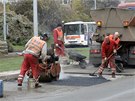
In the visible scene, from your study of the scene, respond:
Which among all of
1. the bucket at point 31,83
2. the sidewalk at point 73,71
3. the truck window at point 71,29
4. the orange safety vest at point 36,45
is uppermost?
the orange safety vest at point 36,45

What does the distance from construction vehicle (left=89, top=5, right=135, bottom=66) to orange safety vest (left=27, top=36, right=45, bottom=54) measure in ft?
20.1

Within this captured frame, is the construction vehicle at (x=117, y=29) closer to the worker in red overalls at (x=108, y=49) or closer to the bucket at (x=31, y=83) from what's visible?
the worker in red overalls at (x=108, y=49)

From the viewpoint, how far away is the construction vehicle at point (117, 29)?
61.7 feet

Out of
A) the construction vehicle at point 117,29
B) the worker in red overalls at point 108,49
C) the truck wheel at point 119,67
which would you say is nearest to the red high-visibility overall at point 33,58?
the worker in red overalls at point 108,49

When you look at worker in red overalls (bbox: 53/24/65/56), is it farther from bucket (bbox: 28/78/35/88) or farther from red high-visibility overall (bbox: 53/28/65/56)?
bucket (bbox: 28/78/35/88)

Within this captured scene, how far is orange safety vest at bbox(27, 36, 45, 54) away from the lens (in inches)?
528

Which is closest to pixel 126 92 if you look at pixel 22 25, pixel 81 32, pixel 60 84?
pixel 60 84

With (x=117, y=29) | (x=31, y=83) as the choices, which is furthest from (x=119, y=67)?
(x=31, y=83)

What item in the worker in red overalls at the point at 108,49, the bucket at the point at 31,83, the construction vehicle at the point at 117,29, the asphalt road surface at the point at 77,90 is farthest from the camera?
the construction vehicle at the point at 117,29

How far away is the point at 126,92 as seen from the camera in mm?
12273

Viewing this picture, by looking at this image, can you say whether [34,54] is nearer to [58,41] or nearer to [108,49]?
[108,49]

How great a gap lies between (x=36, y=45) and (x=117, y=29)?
658 centimetres

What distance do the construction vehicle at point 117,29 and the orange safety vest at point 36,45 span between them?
20.1ft

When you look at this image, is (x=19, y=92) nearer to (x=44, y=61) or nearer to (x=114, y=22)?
(x=44, y=61)
